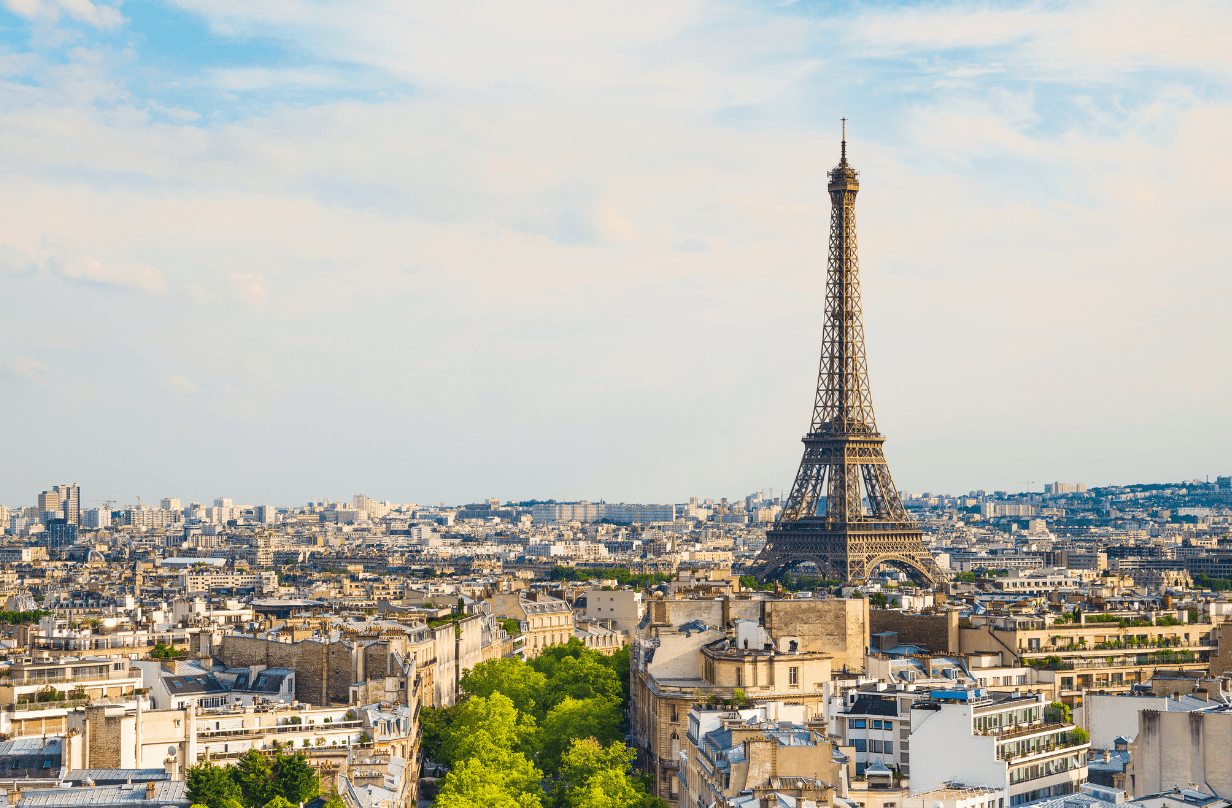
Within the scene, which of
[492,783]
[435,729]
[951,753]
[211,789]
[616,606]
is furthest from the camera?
[616,606]

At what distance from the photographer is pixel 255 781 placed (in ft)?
137

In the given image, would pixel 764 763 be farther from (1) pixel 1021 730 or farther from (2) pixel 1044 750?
(2) pixel 1044 750

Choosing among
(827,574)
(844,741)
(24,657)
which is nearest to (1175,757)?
(844,741)

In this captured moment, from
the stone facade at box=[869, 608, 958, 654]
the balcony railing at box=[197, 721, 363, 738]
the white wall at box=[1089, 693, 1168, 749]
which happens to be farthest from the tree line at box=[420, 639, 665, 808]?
the white wall at box=[1089, 693, 1168, 749]

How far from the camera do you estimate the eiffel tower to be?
134 meters

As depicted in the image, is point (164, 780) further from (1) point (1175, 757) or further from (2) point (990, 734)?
(1) point (1175, 757)

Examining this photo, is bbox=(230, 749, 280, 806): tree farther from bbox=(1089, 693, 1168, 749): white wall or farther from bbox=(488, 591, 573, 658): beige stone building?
bbox=(488, 591, 573, 658): beige stone building

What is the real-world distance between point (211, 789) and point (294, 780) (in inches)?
118

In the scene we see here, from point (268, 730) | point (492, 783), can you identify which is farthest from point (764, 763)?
point (268, 730)

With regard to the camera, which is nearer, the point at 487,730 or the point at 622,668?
the point at 487,730

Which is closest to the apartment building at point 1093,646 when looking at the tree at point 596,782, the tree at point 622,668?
the tree at point 622,668

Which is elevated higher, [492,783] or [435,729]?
[492,783]

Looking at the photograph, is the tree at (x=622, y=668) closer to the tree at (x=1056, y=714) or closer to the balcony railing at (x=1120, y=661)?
the balcony railing at (x=1120, y=661)

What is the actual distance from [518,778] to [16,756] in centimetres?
1340
